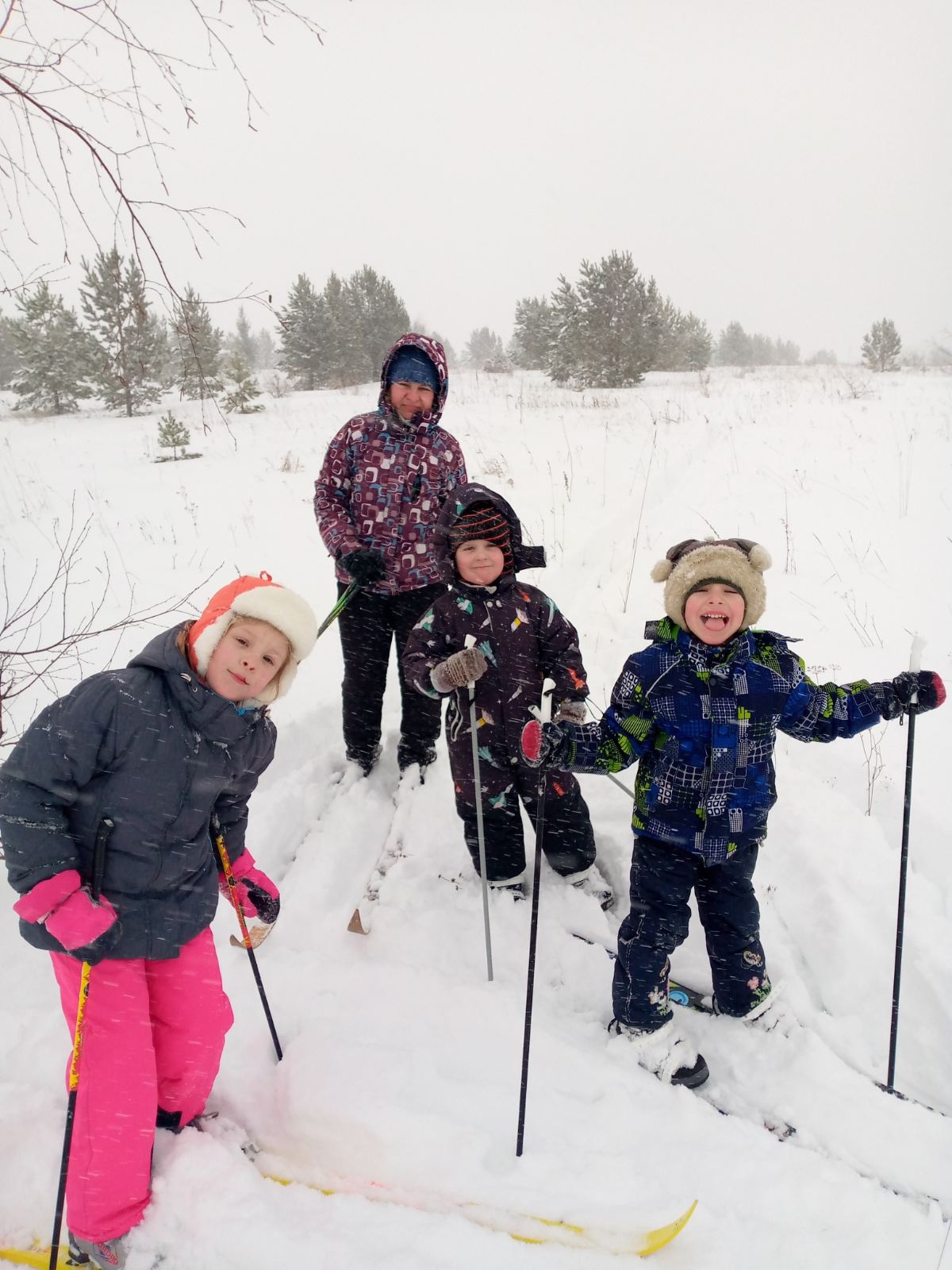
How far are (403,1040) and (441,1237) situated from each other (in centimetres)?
67

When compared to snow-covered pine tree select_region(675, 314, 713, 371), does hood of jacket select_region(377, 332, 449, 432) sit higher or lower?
lower

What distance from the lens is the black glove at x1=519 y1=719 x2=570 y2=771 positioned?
2129 mm

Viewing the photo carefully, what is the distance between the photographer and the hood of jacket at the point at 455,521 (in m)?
2.78

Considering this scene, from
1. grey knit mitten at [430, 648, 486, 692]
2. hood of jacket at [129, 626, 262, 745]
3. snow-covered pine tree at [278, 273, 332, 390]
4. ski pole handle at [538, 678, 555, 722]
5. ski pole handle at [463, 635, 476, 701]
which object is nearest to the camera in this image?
hood of jacket at [129, 626, 262, 745]

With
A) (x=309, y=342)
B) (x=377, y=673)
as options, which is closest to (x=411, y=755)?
(x=377, y=673)

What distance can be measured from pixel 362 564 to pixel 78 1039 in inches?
88.9

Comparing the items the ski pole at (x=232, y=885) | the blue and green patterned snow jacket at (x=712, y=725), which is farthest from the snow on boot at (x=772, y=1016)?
the ski pole at (x=232, y=885)

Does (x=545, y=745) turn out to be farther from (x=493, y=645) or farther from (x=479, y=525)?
(x=479, y=525)

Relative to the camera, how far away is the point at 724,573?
2.17m

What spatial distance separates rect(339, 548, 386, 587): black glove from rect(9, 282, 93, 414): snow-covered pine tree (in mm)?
22561

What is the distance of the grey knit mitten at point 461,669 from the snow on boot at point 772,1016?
1.65m

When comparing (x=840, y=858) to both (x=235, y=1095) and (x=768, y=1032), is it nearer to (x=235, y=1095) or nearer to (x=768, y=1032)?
(x=768, y=1032)

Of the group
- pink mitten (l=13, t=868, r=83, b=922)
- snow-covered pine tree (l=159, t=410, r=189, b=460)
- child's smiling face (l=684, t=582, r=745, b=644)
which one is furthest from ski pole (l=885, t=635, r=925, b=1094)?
snow-covered pine tree (l=159, t=410, r=189, b=460)

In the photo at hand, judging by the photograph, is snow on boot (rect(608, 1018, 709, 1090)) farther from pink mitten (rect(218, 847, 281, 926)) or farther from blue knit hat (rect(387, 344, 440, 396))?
blue knit hat (rect(387, 344, 440, 396))
